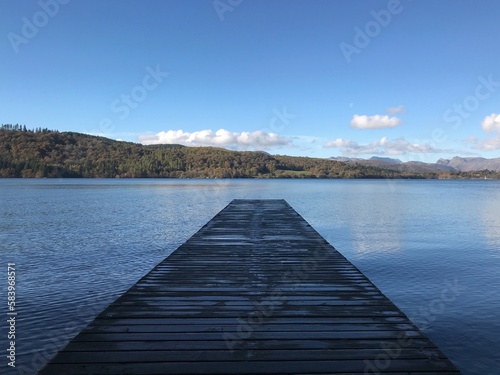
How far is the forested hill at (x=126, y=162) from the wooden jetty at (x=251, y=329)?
143243 millimetres

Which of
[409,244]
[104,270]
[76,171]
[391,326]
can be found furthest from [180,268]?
[76,171]

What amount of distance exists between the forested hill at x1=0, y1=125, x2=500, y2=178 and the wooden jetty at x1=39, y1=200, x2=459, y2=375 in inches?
5639

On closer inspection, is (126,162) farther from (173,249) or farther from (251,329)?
(251,329)

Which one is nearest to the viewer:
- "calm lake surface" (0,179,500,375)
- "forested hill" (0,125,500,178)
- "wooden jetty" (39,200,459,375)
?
"wooden jetty" (39,200,459,375)

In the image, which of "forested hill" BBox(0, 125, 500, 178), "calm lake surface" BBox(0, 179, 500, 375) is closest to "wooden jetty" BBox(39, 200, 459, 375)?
"calm lake surface" BBox(0, 179, 500, 375)

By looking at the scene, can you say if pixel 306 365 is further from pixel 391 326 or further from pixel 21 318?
pixel 21 318

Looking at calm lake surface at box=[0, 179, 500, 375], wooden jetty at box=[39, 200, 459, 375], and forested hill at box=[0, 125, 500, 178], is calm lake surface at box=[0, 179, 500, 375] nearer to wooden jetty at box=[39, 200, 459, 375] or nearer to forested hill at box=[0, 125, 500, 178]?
wooden jetty at box=[39, 200, 459, 375]

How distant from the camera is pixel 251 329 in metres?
5.16

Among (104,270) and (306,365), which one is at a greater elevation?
(306,365)

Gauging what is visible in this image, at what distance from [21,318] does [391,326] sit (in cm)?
803

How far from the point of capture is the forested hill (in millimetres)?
140125

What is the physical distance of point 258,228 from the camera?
54.5 ft

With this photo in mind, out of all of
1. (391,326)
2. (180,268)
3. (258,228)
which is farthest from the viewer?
(258,228)

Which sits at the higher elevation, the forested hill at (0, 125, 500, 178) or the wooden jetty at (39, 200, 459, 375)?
the forested hill at (0, 125, 500, 178)
